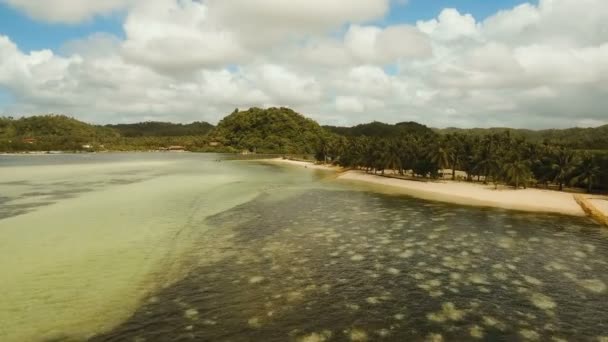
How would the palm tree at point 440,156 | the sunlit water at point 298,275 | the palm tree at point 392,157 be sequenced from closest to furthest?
the sunlit water at point 298,275 < the palm tree at point 440,156 < the palm tree at point 392,157

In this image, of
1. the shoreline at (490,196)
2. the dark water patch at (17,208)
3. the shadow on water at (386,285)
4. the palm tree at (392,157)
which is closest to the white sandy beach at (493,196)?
the shoreline at (490,196)

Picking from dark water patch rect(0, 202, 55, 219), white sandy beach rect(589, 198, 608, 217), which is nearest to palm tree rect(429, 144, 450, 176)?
white sandy beach rect(589, 198, 608, 217)

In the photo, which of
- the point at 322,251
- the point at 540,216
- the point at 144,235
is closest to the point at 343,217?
the point at 322,251

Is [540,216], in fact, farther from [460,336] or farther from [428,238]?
[460,336]

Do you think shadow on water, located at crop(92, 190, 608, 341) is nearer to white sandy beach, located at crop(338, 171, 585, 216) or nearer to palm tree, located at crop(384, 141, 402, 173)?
white sandy beach, located at crop(338, 171, 585, 216)

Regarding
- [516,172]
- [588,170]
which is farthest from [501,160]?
[588,170]

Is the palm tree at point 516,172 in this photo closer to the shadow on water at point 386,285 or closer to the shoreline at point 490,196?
the shoreline at point 490,196
